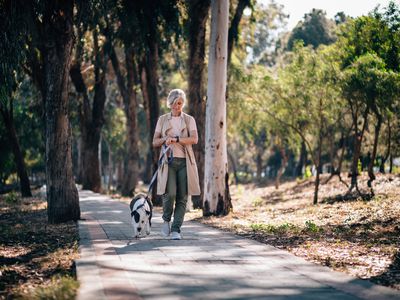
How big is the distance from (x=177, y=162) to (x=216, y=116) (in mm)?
5347

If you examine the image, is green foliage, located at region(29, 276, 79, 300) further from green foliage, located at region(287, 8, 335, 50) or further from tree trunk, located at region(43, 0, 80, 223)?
green foliage, located at region(287, 8, 335, 50)

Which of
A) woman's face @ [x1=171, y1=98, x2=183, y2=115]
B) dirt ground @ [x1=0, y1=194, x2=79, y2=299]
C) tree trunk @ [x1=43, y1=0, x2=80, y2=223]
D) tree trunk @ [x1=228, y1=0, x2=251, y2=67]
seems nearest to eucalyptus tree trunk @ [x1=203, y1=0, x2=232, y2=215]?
tree trunk @ [x1=43, y1=0, x2=80, y2=223]

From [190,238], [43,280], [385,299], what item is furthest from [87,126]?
[385,299]

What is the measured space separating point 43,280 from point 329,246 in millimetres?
4412

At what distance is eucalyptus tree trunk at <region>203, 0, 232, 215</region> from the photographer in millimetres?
13906

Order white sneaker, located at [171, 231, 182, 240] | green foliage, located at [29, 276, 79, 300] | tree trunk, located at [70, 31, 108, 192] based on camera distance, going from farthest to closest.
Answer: tree trunk, located at [70, 31, 108, 192] < white sneaker, located at [171, 231, 182, 240] < green foliage, located at [29, 276, 79, 300]

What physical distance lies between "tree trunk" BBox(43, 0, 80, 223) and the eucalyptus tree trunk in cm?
347

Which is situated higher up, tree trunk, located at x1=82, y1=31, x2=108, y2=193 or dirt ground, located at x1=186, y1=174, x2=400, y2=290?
tree trunk, located at x1=82, y1=31, x2=108, y2=193

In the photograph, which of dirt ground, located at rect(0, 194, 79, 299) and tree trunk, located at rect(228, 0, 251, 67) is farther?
tree trunk, located at rect(228, 0, 251, 67)

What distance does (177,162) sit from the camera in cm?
877

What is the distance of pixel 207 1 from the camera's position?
16578mm

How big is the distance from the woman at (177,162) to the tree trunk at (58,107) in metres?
3.76

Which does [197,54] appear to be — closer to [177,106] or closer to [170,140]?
[177,106]

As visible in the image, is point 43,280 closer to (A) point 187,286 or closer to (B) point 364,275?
(A) point 187,286
